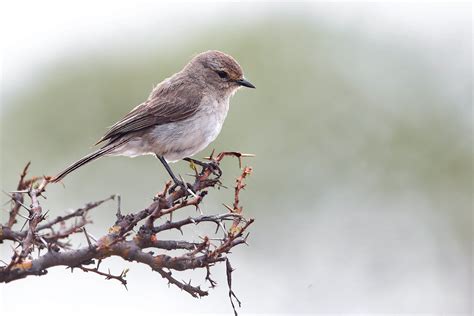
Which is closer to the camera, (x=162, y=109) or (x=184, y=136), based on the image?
(x=184, y=136)

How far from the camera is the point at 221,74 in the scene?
873 centimetres

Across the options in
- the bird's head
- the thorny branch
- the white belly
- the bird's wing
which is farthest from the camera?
the bird's head

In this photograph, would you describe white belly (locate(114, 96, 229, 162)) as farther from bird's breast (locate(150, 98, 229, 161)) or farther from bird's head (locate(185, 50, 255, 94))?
bird's head (locate(185, 50, 255, 94))

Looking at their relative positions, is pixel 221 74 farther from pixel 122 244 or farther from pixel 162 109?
pixel 122 244

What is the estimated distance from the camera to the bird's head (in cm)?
870

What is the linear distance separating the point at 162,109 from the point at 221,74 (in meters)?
0.86

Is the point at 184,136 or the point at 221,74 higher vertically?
the point at 221,74

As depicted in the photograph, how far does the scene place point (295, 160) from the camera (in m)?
20.6

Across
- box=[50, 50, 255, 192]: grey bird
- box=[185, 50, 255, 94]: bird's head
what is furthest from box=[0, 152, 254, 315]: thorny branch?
box=[185, 50, 255, 94]: bird's head

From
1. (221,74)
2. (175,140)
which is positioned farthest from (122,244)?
(221,74)

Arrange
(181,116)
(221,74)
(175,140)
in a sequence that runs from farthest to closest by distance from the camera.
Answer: (221,74) → (181,116) → (175,140)

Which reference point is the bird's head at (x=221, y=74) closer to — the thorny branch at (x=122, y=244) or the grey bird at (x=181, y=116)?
the grey bird at (x=181, y=116)

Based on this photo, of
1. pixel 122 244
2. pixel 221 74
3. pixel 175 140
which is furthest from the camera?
pixel 221 74

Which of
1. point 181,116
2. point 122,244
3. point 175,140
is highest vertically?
point 181,116
